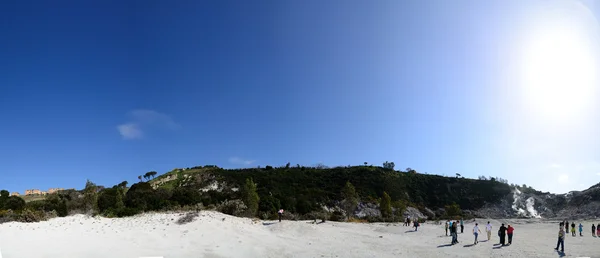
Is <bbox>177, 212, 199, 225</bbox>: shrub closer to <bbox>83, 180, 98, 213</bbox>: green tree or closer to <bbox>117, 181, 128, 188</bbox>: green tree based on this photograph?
<bbox>83, 180, 98, 213</bbox>: green tree

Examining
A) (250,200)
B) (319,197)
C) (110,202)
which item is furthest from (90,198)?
(319,197)

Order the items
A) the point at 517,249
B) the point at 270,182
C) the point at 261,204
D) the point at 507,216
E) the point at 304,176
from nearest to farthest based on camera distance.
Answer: the point at 517,249 → the point at 261,204 → the point at 270,182 → the point at 507,216 → the point at 304,176

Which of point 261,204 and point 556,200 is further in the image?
point 556,200

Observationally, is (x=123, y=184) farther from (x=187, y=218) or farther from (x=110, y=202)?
(x=187, y=218)

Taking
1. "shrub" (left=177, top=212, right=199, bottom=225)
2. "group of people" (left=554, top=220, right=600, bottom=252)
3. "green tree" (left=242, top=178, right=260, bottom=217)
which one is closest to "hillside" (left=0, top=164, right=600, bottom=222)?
"green tree" (left=242, top=178, right=260, bottom=217)

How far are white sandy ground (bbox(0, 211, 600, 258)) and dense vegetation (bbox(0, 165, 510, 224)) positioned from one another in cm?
415

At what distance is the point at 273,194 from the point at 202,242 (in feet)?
128

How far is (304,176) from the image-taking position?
85438 millimetres

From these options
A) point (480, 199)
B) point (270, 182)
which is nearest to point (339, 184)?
point (270, 182)

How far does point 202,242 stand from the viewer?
1972cm

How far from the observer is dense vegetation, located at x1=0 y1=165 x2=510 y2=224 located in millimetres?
30844

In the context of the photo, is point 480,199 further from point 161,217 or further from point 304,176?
point 161,217

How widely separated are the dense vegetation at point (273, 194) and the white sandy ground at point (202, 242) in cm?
415

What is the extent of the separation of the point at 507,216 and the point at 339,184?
4172 cm
